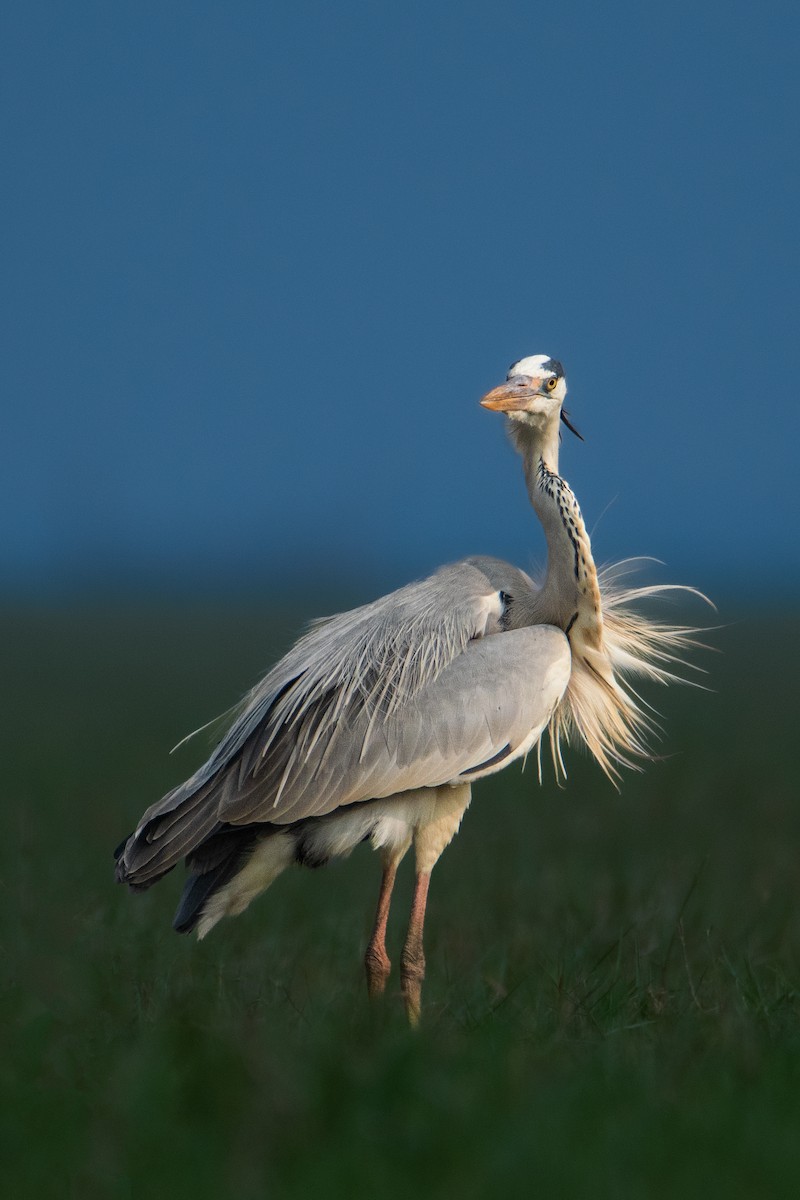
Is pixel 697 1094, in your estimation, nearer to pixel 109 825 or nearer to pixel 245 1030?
pixel 245 1030

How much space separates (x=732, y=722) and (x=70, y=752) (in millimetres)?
8358

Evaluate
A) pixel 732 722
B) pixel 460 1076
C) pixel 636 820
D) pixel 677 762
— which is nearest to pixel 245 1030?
pixel 460 1076

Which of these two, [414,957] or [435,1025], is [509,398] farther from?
[435,1025]

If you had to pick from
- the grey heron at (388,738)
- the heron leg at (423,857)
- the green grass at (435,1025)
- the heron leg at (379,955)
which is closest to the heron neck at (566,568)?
the grey heron at (388,738)

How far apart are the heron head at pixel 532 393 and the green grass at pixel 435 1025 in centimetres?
193

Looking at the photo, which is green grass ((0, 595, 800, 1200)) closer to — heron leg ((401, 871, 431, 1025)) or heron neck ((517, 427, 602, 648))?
heron leg ((401, 871, 431, 1025))

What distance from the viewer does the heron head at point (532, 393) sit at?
632 centimetres

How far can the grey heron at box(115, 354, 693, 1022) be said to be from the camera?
586 cm

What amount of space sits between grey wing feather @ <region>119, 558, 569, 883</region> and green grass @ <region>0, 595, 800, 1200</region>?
Result: 0.58 metres

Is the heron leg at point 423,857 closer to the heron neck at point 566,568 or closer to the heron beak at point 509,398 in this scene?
the heron neck at point 566,568

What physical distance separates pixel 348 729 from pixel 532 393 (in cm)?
156

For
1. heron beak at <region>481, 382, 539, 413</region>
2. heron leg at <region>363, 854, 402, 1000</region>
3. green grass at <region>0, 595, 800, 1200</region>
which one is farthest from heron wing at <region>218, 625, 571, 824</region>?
heron beak at <region>481, 382, 539, 413</region>

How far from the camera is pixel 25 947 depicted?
227 inches

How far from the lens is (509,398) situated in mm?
6320
